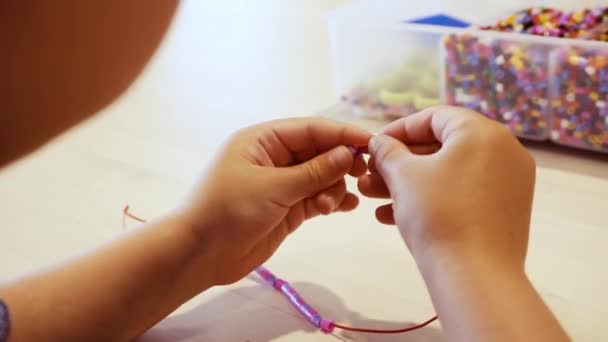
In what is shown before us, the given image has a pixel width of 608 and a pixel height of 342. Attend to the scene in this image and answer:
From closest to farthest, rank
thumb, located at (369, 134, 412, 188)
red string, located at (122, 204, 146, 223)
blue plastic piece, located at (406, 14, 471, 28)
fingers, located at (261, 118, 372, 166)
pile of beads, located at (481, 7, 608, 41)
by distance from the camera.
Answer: thumb, located at (369, 134, 412, 188) → fingers, located at (261, 118, 372, 166) → red string, located at (122, 204, 146, 223) → pile of beads, located at (481, 7, 608, 41) → blue plastic piece, located at (406, 14, 471, 28)

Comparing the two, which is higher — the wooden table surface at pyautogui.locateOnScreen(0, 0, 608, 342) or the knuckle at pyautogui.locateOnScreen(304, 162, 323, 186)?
the knuckle at pyautogui.locateOnScreen(304, 162, 323, 186)

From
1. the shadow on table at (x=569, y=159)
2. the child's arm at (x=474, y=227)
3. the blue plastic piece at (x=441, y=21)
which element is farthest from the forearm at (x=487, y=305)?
the blue plastic piece at (x=441, y=21)

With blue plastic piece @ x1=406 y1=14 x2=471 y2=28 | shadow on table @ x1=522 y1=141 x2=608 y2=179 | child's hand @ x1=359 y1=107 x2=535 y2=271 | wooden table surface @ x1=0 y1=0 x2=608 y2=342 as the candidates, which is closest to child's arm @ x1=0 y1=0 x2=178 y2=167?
wooden table surface @ x1=0 y1=0 x2=608 y2=342

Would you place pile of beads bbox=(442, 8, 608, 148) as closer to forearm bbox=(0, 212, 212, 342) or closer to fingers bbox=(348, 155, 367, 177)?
fingers bbox=(348, 155, 367, 177)

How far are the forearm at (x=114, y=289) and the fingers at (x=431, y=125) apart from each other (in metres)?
0.22

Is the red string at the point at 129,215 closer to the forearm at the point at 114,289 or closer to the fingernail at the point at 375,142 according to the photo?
the forearm at the point at 114,289

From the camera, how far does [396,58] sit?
1049 mm

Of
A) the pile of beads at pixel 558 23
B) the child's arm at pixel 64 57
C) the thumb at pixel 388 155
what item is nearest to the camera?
the child's arm at pixel 64 57

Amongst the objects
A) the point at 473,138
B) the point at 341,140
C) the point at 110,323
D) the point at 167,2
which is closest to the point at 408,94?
the point at 341,140

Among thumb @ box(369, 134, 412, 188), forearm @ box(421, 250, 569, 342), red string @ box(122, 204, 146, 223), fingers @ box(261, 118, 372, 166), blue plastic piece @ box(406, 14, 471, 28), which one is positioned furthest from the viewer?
blue plastic piece @ box(406, 14, 471, 28)

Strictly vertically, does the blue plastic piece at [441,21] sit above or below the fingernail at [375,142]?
above

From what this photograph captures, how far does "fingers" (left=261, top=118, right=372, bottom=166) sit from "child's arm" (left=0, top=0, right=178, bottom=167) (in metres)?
0.39

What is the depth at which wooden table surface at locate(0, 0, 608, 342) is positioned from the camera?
643 mm

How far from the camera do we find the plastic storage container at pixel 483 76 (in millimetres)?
866
